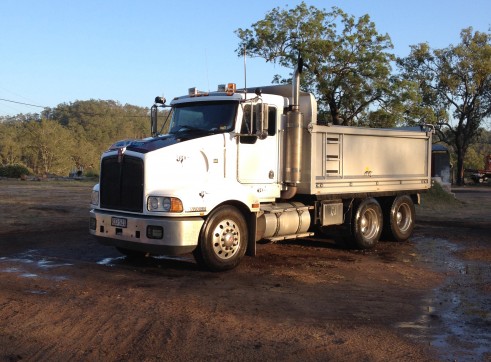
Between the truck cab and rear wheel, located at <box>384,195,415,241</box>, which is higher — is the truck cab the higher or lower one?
the higher one

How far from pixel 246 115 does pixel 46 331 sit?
15.6 feet

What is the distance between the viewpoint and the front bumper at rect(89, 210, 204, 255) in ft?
25.1

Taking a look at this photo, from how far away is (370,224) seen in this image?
11.6 m

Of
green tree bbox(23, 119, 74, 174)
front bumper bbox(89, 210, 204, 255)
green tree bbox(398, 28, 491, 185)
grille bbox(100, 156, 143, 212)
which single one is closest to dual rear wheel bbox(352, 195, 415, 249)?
front bumper bbox(89, 210, 204, 255)

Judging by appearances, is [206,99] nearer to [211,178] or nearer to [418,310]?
[211,178]

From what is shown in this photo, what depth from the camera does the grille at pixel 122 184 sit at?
7.98m

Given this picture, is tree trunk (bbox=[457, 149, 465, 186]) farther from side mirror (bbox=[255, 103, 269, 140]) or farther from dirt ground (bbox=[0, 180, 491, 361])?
side mirror (bbox=[255, 103, 269, 140])

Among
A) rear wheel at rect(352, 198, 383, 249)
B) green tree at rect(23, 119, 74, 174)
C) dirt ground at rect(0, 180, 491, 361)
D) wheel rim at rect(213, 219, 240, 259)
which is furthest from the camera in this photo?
green tree at rect(23, 119, 74, 174)

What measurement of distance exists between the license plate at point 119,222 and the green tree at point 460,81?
42059 millimetres

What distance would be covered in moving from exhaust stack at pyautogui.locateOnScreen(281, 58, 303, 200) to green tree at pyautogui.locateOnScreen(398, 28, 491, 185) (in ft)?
130

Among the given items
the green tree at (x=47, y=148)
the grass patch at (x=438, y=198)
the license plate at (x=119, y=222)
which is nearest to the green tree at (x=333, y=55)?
the grass patch at (x=438, y=198)

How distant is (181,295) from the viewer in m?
6.82

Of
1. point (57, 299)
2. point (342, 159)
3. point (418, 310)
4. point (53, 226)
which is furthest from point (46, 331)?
point (53, 226)

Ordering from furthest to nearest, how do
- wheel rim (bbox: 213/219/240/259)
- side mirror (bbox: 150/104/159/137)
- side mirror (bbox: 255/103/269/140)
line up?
1. side mirror (bbox: 150/104/159/137)
2. side mirror (bbox: 255/103/269/140)
3. wheel rim (bbox: 213/219/240/259)
